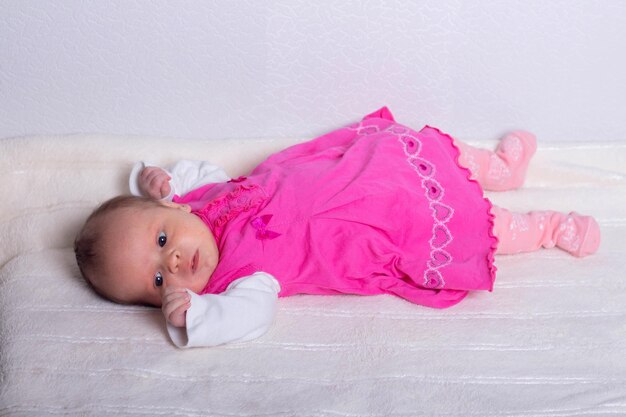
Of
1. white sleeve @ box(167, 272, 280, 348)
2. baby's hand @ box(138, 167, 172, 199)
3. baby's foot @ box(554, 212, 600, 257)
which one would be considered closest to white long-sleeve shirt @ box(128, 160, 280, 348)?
white sleeve @ box(167, 272, 280, 348)

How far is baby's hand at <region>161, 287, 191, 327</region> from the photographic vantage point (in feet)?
4.14

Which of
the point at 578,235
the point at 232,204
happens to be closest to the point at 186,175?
the point at 232,204

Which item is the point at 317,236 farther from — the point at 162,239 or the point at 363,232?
the point at 162,239

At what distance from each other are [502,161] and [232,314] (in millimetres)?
700

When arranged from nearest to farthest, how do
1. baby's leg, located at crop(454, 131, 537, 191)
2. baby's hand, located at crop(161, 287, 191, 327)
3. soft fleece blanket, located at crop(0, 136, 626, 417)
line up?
soft fleece blanket, located at crop(0, 136, 626, 417) < baby's hand, located at crop(161, 287, 191, 327) < baby's leg, located at crop(454, 131, 537, 191)

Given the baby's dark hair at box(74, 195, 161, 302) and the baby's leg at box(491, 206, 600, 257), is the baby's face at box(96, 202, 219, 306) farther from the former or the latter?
the baby's leg at box(491, 206, 600, 257)

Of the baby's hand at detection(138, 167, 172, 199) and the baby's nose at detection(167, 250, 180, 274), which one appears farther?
the baby's hand at detection(138, 167, 172, 199)

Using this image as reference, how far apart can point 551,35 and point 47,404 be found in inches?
47.3

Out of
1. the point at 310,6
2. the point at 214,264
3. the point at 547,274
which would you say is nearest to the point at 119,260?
the point at 214,264

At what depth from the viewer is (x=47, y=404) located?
1192mm

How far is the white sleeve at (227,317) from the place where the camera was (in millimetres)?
1257

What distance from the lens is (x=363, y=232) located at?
142 cm

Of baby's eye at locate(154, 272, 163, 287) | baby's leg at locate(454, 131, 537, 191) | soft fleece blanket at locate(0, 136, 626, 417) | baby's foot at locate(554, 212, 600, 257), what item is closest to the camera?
soft fleece blanket at locate(0, 136, 626, 417)

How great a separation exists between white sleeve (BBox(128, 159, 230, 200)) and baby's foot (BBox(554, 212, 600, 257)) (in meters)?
0.67
